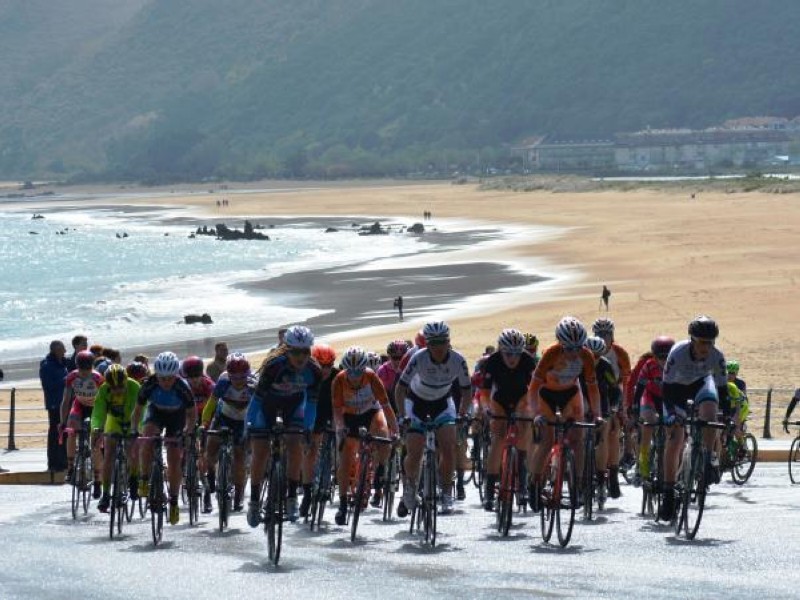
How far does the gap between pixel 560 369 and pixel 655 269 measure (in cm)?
4779

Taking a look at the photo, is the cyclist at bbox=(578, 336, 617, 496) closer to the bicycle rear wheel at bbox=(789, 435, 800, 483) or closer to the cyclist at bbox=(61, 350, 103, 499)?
the bicycle rear wheel at bbox=(789, 435, 800, 483)

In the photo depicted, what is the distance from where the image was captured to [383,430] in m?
14.3

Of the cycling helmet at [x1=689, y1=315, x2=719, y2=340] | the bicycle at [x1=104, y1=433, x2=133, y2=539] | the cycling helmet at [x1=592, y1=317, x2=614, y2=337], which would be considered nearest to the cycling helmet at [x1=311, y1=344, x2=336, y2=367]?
the bicycle at [x1=104, y1=433, x2=133, y2=539]

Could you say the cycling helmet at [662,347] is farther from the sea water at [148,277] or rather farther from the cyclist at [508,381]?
the sea water at [148,277]

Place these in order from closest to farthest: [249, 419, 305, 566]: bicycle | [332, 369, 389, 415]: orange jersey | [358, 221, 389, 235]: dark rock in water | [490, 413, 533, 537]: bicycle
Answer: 1. [249, 419, 305, 566]: bicycle
2. [490, 413, 533, 537]: bicycle
3. [332, 369, 389, 415]: orange jersey
4. [358, 221, 389, 235]: dark rock in water

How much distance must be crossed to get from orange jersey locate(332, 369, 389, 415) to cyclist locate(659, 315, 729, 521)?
230 centimetres

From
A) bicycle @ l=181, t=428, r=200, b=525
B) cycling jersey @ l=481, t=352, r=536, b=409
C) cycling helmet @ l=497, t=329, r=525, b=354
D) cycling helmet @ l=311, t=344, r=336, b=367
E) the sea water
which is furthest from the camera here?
the sea water

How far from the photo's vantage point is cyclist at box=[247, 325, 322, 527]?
44.3ft

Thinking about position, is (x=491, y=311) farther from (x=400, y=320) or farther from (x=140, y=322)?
(x=140, y=322)

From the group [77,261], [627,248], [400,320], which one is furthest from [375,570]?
[77,261]

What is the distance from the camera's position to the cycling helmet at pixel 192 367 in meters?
16.5

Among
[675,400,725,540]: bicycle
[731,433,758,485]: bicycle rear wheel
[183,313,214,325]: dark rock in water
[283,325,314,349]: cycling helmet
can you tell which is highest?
[283,325,314,349]: cycling helmet

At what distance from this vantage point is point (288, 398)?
13773 mm

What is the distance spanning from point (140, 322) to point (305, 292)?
24.9 feet
